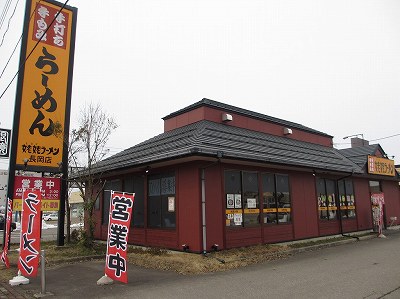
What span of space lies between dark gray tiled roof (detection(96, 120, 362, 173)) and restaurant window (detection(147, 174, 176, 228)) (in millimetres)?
958

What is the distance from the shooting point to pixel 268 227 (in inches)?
490

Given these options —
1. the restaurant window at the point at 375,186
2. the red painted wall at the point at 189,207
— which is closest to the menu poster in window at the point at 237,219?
the red painted wall at the point at 189,207

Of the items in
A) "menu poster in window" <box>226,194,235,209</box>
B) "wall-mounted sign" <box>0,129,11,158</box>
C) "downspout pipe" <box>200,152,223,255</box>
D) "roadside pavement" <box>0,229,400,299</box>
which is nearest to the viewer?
"roadside pavement" <box>0,229,400,299</box>

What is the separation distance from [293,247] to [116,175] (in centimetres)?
796

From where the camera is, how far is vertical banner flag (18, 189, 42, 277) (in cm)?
735

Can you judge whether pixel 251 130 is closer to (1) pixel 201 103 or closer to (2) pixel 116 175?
(1) pixel 201 103

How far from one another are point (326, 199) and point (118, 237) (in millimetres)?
11746

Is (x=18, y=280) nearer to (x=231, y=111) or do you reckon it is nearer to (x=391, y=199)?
(x=231, y=111)

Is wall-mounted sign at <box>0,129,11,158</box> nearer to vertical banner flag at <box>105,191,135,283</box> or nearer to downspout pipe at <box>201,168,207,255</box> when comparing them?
downspout pipe at <box>201,168,207,255</box>

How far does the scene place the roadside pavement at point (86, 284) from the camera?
6664mm

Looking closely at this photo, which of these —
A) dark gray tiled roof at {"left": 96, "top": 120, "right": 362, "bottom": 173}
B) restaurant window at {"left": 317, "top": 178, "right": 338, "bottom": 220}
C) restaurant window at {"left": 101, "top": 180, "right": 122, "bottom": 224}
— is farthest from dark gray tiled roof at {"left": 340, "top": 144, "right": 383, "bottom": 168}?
restaurant window at {"left": 101, "top": 180, "right": 122, "bottom": 224}

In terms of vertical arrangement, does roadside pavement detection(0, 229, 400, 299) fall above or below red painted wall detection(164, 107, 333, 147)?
below

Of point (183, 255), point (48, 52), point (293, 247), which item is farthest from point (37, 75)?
point (293, 247)

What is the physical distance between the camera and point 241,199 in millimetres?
11609
